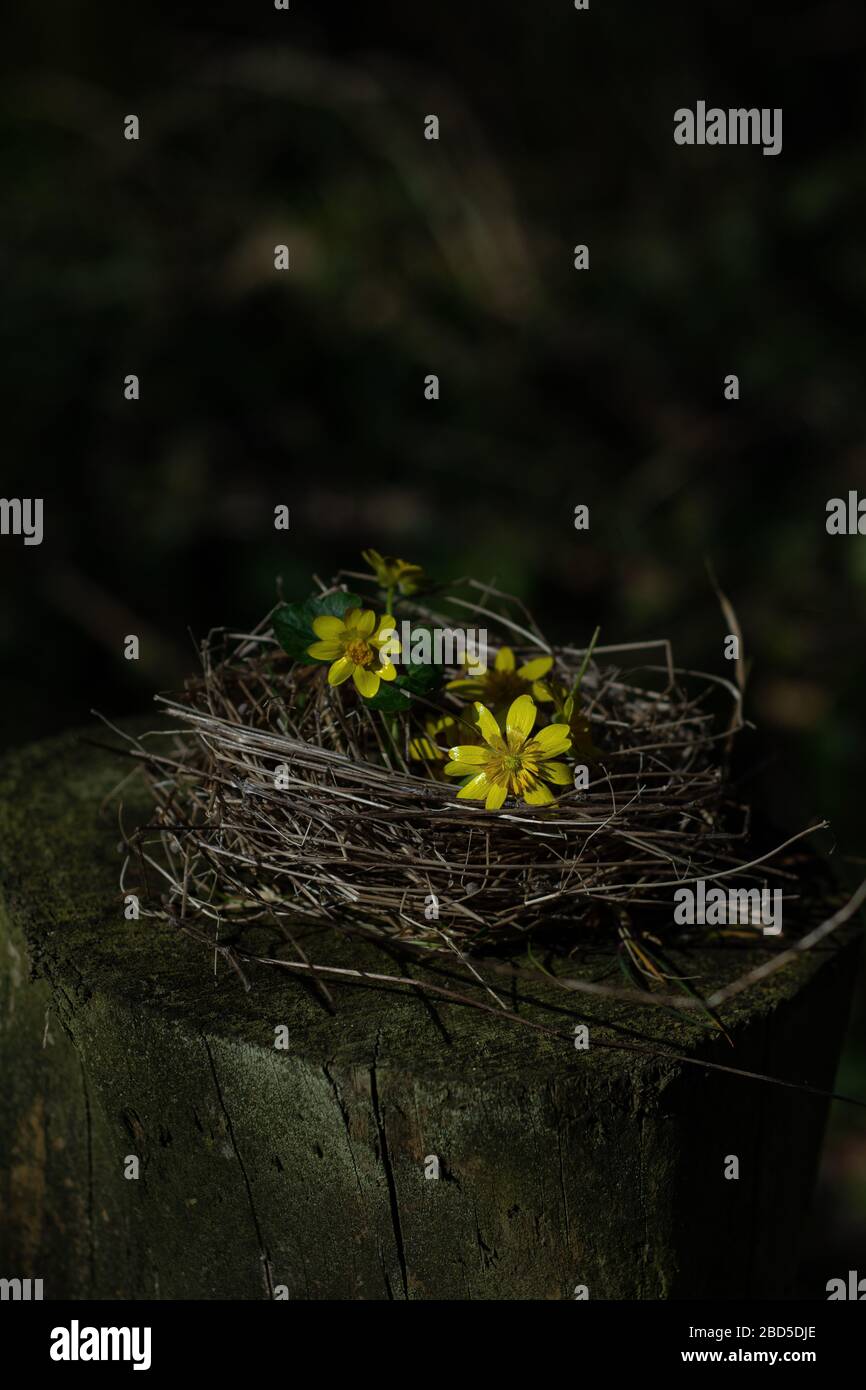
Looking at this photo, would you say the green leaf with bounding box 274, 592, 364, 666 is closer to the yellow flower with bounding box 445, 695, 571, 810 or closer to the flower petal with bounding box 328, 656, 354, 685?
the flower petal with bounding box 328, 656, 354, 685

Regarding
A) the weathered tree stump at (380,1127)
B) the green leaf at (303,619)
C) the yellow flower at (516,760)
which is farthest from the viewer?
the green leaf at (303,619)

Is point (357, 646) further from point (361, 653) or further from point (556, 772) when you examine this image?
point (556, 772)

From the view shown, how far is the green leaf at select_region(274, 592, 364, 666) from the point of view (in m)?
1.53

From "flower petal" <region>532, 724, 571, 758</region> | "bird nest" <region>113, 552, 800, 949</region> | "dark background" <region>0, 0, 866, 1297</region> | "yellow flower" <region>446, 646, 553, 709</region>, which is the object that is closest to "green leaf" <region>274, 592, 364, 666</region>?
"bird nest" <region>113, 552, 800, 949</region>

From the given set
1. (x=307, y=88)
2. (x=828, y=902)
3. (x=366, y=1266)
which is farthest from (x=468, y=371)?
(x=366, y=1266)

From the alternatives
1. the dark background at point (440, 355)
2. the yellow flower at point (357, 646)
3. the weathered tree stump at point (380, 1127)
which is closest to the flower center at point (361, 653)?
the yellow flower at point (357, 646)

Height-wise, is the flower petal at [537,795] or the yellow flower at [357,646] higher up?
the yellow flower at [357,646]

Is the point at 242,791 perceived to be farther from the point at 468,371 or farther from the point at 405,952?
the point at 468,371

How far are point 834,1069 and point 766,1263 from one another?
287 millimetres

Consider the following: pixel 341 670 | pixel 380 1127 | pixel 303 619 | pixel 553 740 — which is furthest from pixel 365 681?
pixel 380 1127

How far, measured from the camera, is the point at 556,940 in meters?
1.55

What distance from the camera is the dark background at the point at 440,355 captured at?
493cm

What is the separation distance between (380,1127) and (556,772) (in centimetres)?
45

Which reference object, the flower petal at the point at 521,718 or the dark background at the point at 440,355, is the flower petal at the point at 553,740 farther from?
the dark background at the point at 440,355
